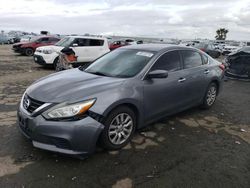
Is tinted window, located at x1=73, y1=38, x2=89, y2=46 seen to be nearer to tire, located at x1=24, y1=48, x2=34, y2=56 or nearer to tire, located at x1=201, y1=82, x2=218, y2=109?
tire, located at x1=24, y1=48, x2=34, y2=56

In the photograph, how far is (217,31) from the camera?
7238 centimetres

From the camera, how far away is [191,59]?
17.3 ft

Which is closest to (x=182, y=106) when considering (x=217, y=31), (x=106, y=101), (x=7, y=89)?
(x=106, y=101)

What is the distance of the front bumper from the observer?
3150mm

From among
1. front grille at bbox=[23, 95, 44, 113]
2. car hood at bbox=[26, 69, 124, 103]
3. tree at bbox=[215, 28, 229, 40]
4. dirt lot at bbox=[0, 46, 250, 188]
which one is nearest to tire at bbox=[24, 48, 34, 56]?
dirt lot at bbox=[0, 46, 250, 188]

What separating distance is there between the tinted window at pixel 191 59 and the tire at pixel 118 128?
1905 millimetres

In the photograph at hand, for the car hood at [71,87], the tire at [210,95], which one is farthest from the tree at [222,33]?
the car hood at [71,87]

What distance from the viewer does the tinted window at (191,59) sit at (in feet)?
16.6

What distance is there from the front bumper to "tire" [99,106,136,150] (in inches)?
8.9

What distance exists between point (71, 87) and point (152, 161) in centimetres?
159

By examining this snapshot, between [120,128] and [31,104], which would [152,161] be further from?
[31,104]

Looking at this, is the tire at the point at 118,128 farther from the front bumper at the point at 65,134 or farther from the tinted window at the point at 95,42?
the tinted window at the point at 95,42

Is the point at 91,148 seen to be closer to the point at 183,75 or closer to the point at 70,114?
the point at 70,114

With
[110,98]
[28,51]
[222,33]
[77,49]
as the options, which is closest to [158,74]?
[110,98]
